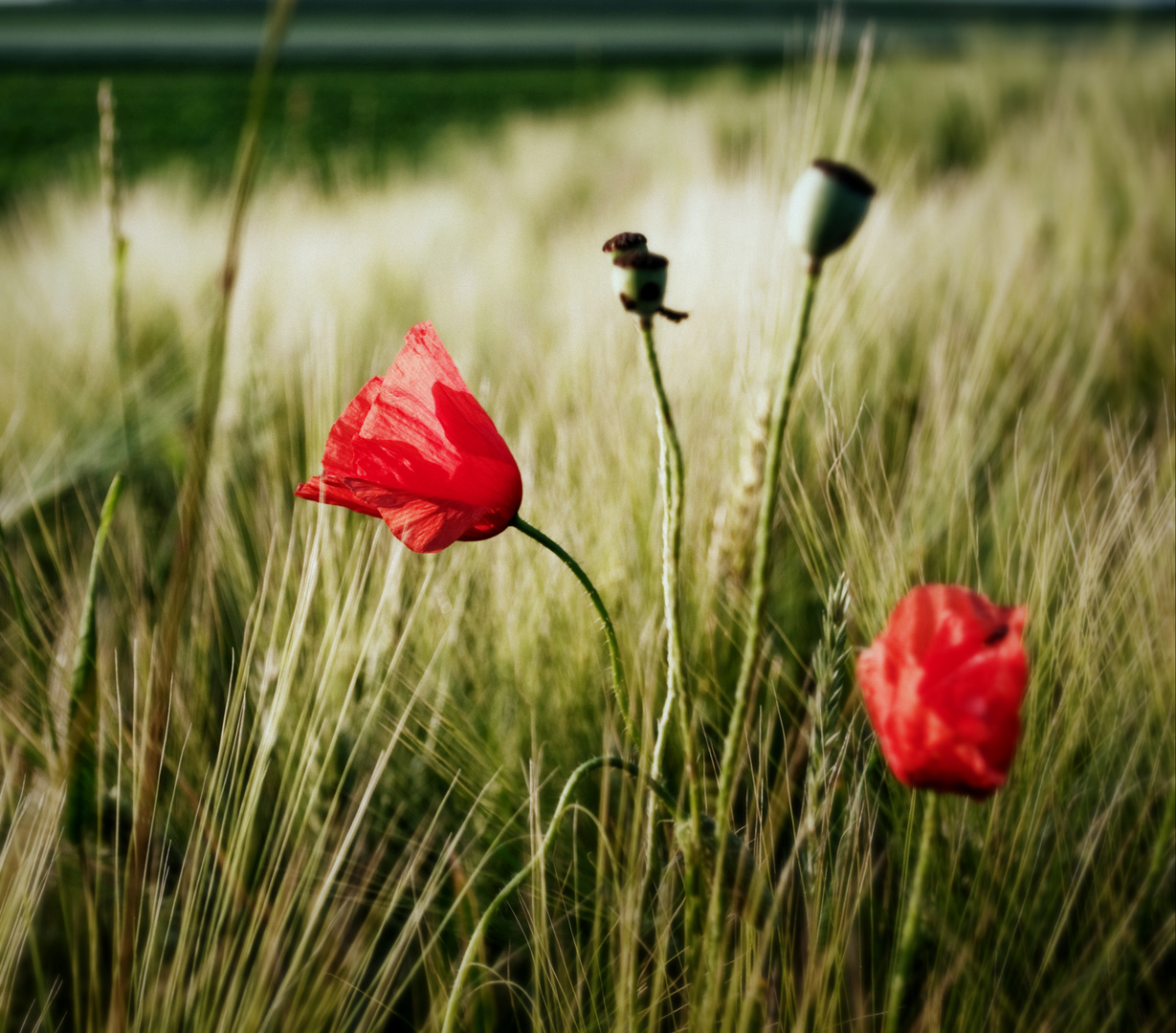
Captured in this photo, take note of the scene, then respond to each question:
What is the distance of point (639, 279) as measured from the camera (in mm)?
252

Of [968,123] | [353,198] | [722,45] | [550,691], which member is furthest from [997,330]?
[722,45]

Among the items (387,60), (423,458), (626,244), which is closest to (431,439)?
(423,458)

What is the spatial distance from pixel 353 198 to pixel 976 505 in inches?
86.8

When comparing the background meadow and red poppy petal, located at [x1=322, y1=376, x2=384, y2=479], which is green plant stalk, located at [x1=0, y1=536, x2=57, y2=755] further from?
red poppy petal, located at [x1=322, y1=376, x2=384, y2=479]

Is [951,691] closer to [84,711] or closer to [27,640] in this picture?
[84,711]

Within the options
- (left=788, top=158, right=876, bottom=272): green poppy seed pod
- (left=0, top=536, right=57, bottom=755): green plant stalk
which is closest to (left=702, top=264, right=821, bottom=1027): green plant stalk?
(left=788, top=158, right=876, bottom=272): green poppy seed pod

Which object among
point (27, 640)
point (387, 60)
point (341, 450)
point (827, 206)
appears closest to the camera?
point (827, 206)

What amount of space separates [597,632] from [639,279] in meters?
0.30

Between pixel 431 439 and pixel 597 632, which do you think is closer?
pixel 431 439

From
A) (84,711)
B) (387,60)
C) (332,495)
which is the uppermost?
(387,60)

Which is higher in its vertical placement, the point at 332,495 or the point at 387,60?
the point at 387,60

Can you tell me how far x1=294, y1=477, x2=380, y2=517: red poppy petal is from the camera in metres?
0.32

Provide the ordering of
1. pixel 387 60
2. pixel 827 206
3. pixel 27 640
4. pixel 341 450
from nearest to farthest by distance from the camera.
Answer: pixel 827 206 < pixel 341 450 < pixel 27 640 < pixel 387 60

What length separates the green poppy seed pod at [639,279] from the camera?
25cm
